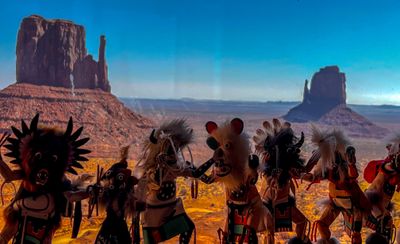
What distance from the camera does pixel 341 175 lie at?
3.48 meters

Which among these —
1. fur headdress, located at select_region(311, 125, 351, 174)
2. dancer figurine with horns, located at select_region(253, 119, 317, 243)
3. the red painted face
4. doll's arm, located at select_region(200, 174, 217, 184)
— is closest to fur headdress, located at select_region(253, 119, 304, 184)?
dancer figurine with horns, located at select_region(253, 119, 317, 243)

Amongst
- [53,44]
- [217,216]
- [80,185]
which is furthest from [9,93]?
[80,185]

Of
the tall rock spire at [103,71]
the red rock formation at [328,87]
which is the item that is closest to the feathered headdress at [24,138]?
the tall rock spire at [103,71]

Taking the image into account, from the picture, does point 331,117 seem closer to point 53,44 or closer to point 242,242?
point 53,44

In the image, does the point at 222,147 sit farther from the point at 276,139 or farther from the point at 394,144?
the point at 394,144

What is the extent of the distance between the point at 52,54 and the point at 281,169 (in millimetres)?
50825

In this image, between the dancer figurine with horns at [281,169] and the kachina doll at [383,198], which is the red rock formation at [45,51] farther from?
the kachina doll at [383,198]

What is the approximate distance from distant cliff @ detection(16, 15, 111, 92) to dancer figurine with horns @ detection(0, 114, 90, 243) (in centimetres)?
4894

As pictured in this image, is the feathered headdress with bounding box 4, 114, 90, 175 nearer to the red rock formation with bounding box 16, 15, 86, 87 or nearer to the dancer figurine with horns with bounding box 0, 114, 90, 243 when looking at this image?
the dancer figurine with horns with bounding box 0, 114, 90, 243

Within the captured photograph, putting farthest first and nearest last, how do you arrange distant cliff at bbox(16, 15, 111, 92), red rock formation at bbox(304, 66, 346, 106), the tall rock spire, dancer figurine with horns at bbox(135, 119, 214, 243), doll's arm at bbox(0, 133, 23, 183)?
red rock formation at bbox(304, 66, 346, 106)
the tall rock spire
distant cliff at bbox(16, 15, 111, 92)
dancer figurine with horns at bbox(135, 119, 214, 243)
doll's arm at bbox(0, 133, 23, 183)

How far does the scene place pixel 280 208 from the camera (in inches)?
142

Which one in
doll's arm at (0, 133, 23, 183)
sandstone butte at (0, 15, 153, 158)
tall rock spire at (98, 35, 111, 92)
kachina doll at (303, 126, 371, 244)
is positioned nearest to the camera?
doll's arm at (0, 133, 23, 183)

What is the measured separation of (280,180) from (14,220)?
7.31ft

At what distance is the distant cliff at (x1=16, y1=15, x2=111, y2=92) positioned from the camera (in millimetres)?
48250
